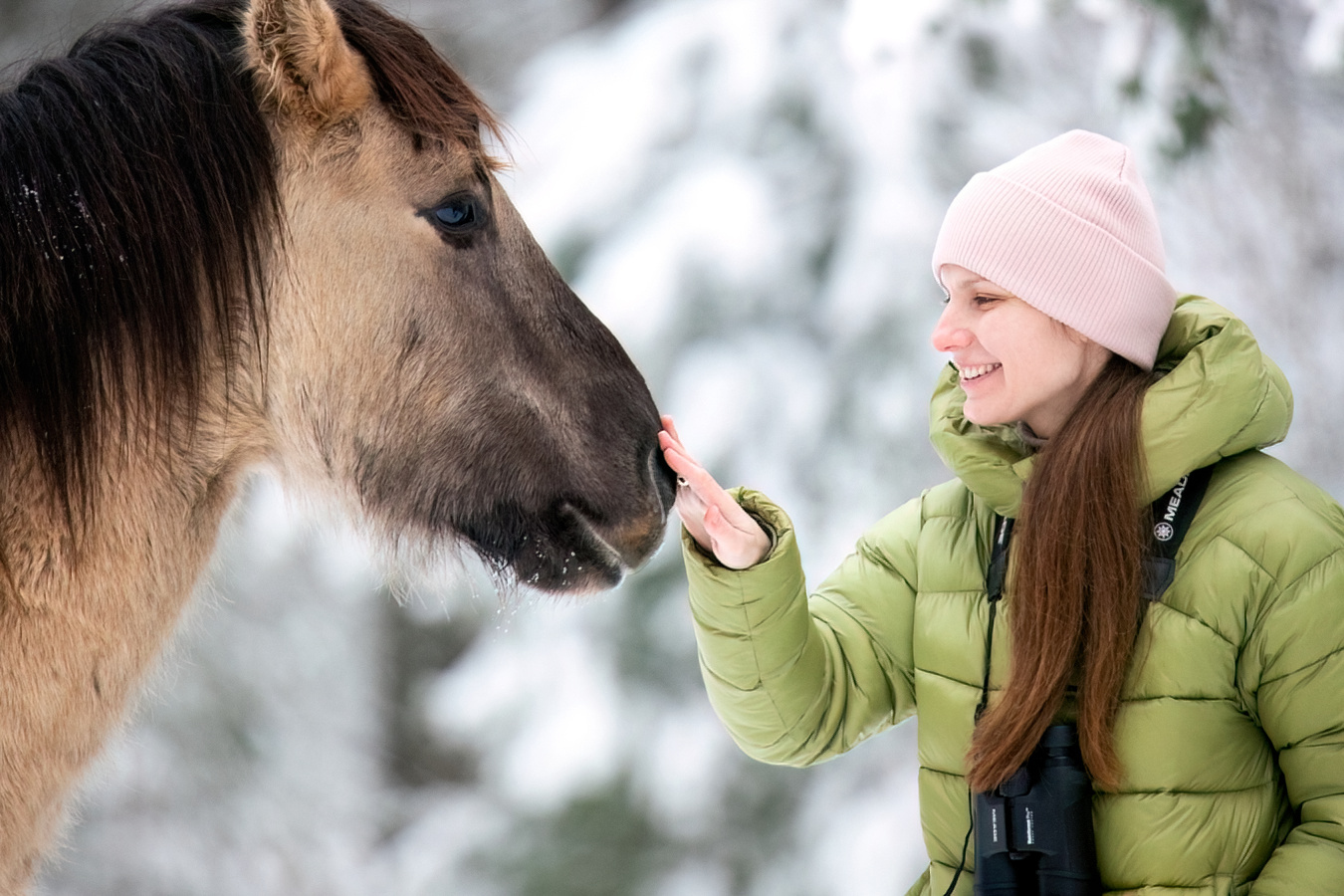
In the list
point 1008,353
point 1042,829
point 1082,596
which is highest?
point 1008,353

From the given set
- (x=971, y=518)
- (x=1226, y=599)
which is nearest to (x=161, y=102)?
(x=971, y=518)

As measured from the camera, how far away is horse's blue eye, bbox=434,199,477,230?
49.8 inches

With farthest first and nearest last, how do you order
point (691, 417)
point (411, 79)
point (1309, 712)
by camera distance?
point (691, 417) < point (411, 79) < point (1309, 712)

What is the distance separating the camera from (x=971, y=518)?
1.33 metres

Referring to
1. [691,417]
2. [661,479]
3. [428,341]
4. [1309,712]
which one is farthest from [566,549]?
A: [691,417]

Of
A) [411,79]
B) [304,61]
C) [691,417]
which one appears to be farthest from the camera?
[691,417]

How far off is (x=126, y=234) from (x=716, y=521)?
2.20 ft

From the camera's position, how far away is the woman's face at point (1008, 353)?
1228 millimetres

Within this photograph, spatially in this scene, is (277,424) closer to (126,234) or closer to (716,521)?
(126,234)

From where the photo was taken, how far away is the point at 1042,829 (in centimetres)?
112

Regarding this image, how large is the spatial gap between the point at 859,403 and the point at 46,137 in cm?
162

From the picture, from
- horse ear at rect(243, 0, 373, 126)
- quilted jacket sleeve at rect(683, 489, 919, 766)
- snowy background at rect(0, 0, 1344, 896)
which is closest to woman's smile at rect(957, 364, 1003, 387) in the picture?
quilted jacket sleeve at rect(683, 489, 919, 766)

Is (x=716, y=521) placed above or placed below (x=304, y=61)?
below

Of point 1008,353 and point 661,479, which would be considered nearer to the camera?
point 1008,353
